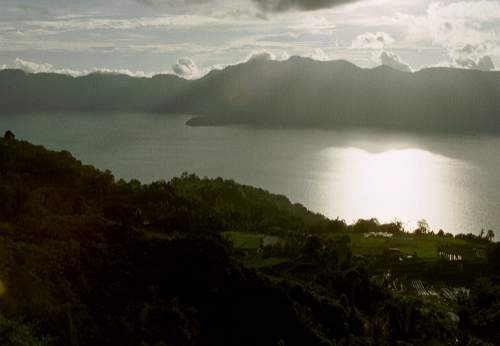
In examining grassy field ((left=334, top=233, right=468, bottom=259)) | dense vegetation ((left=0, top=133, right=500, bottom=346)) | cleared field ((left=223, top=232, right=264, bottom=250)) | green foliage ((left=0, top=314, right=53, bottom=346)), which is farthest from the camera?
grassy field ((left=334, top=233, right=468, bottom=259))

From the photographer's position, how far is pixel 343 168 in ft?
465

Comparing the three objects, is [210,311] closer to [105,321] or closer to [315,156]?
[105,321]

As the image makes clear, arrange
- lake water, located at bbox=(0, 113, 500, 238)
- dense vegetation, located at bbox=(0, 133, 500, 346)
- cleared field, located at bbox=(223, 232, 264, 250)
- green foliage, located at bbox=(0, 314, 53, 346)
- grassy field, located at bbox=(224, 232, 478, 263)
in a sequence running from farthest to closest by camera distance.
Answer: lake water, located at bbox=(0, 113, 500, 238)
grassy field, located at bbox=(224, 232, 478, 263)
cleared field, located at bbox=(223, 232, 264, 250)
dense vegetation, located at bbox=(0, 133, 500, 346)
green foliage, located at bbox=(0, 314, 53, 346)

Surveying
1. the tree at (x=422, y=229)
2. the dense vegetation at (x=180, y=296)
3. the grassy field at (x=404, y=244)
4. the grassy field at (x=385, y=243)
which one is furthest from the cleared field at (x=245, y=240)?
the tree at (x=422, y=229)

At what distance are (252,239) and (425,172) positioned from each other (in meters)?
97.3

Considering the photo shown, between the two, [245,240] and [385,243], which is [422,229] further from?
[245,240]

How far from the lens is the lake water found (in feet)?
331

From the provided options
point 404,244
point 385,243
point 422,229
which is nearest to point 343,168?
point 422,229

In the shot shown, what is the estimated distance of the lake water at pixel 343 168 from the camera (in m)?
101

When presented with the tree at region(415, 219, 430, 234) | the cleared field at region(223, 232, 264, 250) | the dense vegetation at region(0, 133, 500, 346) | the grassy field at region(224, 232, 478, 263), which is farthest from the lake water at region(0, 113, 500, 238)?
the dense vegetation at region(0, 133, 500, 346)

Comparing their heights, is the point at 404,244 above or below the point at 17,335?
below

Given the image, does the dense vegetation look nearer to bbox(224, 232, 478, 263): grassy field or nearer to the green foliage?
the green foliage

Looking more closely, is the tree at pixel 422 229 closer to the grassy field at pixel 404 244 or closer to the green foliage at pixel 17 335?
the grassy field at pixel 404 244

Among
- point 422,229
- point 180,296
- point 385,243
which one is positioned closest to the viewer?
point 180,296
